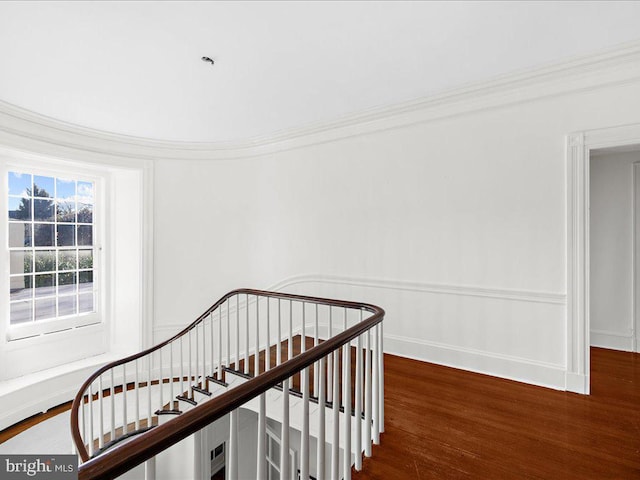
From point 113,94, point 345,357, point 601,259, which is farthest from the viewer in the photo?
point 601,259

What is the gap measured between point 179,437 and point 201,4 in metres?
2.10

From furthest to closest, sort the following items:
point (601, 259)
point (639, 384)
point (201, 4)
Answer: point (601, 259)
point (639, 384)
point (201, 4)

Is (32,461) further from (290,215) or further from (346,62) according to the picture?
(290,215)

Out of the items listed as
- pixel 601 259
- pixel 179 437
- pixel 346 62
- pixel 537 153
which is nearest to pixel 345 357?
pixel 179 437

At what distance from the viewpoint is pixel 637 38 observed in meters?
A: 2.14

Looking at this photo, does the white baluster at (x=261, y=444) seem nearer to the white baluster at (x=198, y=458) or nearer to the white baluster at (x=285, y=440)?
the white baluster at (x=285, y=440)

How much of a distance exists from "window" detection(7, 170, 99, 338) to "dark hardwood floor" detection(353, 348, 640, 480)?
13.4ft

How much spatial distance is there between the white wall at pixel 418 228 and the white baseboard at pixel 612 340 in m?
1.26

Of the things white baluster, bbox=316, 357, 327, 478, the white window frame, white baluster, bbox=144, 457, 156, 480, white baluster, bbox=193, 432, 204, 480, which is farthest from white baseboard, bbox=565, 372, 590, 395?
the white window frame

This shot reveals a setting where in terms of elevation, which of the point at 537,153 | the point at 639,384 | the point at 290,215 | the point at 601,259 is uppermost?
the point at 537,153

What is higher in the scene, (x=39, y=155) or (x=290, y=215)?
(x=39, y=155)

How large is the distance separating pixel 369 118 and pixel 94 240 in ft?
13.0

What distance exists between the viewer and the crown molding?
7.82 ft

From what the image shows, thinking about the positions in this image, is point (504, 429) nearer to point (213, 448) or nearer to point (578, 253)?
point (578, 253)
